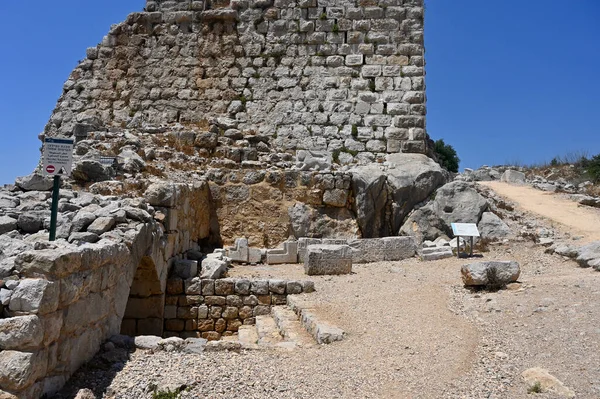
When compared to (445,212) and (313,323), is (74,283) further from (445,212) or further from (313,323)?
(445,212)

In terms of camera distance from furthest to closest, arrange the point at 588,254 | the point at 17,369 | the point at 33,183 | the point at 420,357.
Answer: the point at 588,254 → the point at 33,183 → the point at 420,357 → the point at 17,369

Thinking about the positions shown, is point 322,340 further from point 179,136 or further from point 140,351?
point 179,136

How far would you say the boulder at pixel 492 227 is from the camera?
11.2 meters

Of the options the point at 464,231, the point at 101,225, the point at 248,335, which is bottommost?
the point at 248,335

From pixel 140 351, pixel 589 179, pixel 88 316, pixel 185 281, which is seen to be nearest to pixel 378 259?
pixel 185 281

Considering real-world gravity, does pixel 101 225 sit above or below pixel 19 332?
above

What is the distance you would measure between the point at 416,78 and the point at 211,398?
10.5 metres

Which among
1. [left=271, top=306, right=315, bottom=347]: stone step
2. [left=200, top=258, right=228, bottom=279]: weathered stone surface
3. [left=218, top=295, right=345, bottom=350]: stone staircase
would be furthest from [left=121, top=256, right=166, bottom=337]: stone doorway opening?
[left=271, top=306, right=315, bottom=347]: stone step

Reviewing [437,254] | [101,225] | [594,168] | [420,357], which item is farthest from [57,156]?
[594,168]

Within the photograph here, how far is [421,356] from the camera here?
5172mm

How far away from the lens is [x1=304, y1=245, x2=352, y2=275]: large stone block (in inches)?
385

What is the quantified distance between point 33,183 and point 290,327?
12.6 ft

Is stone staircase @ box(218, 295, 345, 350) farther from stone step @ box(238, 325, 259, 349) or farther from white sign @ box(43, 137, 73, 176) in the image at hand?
white sign @ box(43, 137, 73, 176)

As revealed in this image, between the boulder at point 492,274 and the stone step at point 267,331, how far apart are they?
285 centimetres
